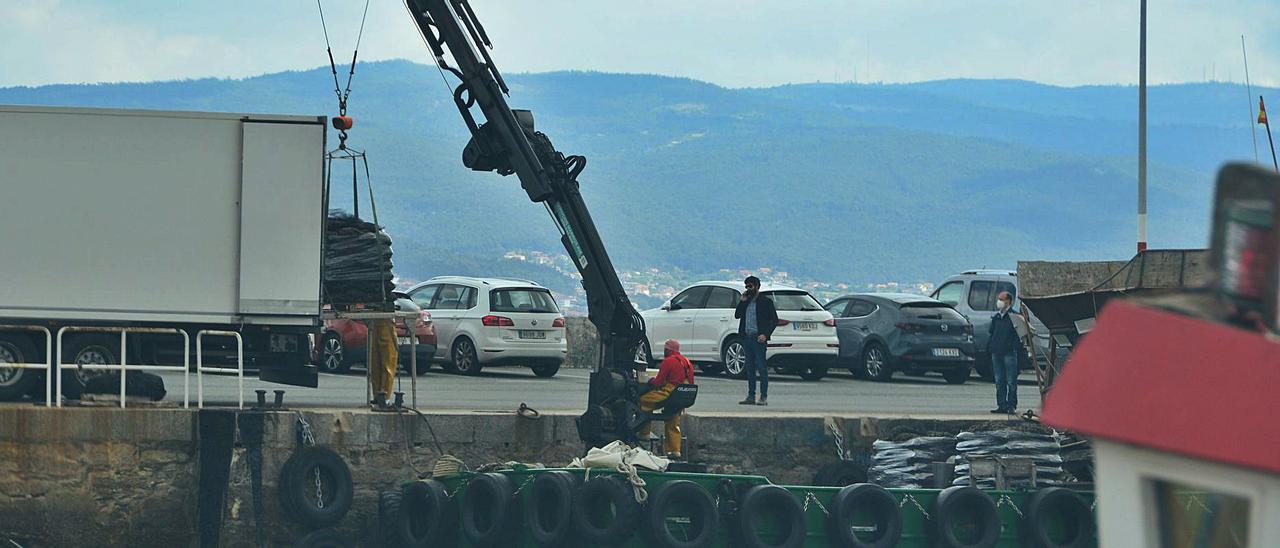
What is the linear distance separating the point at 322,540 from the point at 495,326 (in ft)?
30.6

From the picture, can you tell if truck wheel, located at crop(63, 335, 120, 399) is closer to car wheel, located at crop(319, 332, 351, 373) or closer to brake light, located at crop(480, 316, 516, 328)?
car wheel, located at crop(319, 332, 351, 373)

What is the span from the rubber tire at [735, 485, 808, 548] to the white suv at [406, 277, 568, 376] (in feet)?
32.2

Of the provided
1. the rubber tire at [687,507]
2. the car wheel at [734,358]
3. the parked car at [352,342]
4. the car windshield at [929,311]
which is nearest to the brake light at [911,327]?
the car windshield at [929,311]

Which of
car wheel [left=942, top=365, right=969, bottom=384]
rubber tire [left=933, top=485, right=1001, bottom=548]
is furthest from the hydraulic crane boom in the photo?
car wheel [left=942, top=365, right=969, bottom=384]

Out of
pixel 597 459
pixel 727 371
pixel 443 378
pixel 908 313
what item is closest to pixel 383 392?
pixel 597 459

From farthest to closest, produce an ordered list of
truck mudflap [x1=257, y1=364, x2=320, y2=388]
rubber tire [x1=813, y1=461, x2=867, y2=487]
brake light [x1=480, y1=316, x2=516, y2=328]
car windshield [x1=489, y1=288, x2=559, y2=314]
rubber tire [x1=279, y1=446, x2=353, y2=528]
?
car windshield [x1=489, y1=288, x2=559, y2=314], brake light [x1=480, y1=316, x2=516, y2=328], truck mudflap [x1=257, y1=364, x2=320, y2=388], rubber tire [x1=813, y1=461, x2=867, y2=487], rubber tire [x1=279, y1=446, x2=353, y2=528]

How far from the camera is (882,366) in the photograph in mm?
25609

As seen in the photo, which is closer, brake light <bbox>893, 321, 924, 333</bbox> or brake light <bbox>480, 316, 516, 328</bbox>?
brake light <bbox>480, 316, 516, 328</bbox>

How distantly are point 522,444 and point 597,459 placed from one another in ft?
4.81

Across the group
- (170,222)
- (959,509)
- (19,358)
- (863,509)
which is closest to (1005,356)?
(959,509)

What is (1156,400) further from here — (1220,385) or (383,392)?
(383,392)

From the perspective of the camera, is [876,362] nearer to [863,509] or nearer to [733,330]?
[733,330]

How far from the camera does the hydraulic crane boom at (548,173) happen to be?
641 inches

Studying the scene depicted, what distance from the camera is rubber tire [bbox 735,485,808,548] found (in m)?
14.9
